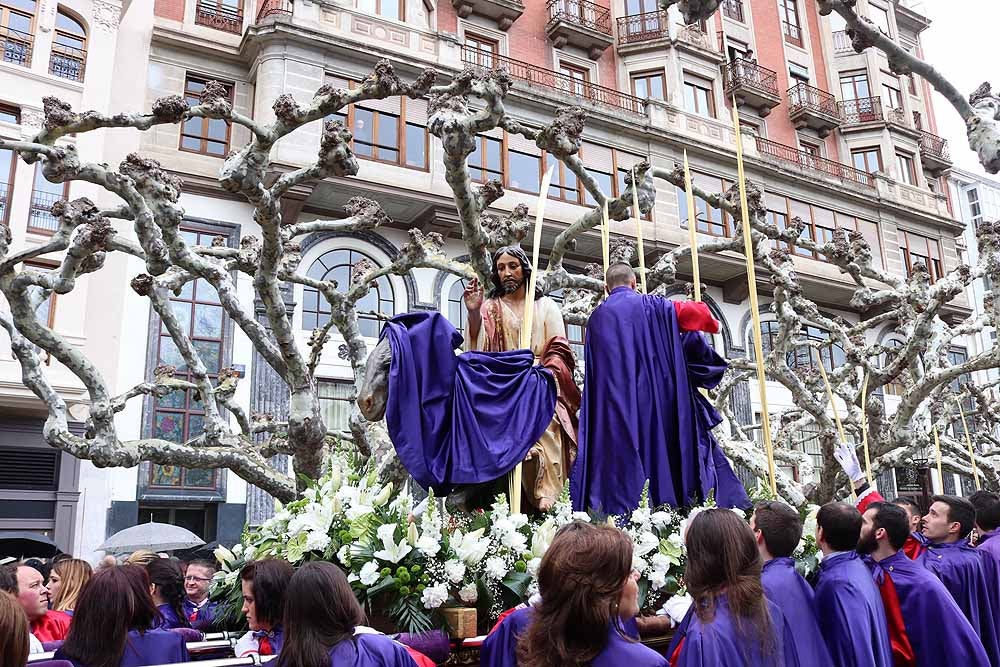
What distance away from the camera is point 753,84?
24.1 m

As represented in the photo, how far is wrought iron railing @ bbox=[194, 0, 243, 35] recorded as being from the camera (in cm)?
1798

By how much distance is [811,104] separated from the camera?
25.5 meters

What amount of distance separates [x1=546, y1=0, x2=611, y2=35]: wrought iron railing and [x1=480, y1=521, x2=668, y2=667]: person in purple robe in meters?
20.8

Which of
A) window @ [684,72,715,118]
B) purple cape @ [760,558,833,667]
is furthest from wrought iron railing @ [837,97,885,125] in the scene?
purple cape @ [760,558,833,667]

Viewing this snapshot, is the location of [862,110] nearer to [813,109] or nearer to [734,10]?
[813,109]

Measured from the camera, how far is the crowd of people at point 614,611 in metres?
2.46

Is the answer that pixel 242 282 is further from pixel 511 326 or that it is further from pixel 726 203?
pixel 511 326

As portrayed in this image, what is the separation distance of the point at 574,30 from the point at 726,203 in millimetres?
12086

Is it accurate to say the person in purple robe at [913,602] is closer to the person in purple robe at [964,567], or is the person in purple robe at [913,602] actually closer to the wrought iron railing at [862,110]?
the person in purple robe at [964,567]

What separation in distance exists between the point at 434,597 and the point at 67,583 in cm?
287

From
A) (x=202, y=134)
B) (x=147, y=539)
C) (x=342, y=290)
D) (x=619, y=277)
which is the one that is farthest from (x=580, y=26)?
(x=619, y=277)

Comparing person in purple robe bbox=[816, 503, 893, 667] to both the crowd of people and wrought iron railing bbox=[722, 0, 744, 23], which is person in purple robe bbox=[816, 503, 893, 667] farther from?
wrought iron railing bbox=[722, 0, 744, 23]

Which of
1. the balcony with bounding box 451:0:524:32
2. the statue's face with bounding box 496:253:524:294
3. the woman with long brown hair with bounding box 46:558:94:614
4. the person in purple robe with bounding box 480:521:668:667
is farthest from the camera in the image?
the balcony with bounding box 451:0:524:32

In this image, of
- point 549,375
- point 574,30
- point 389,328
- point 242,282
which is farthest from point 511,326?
point 574,30
